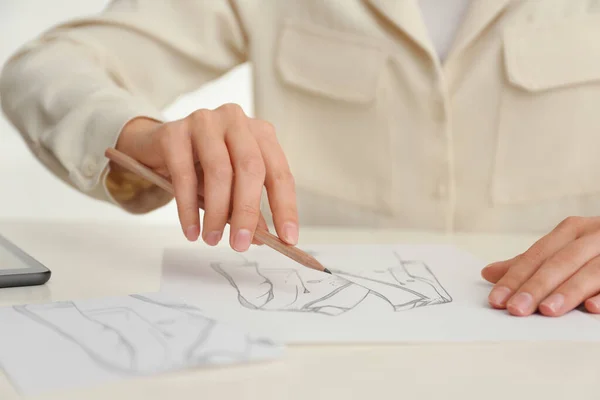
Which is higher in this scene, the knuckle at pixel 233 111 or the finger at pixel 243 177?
the knuckle at pixel 233 111

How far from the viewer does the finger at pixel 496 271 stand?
1.77ft

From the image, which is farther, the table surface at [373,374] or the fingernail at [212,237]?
the fingernail at [212,237]

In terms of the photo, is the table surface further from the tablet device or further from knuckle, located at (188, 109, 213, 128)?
knuckle, located at (188, 109, 213, 128)

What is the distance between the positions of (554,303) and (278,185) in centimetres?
22

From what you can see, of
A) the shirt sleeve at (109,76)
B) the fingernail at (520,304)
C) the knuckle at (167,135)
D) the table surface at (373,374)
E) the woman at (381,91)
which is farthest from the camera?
the woman at (381,91)

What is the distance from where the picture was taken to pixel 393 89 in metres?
0.88

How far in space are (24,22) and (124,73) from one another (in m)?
1.60

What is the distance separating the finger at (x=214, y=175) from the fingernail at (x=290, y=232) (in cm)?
5

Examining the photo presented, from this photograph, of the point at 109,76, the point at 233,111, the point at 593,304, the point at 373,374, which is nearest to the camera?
the point at 373,374

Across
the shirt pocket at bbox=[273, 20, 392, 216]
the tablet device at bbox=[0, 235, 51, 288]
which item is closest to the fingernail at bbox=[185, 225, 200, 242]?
the tablet device at bbox=[0, 235, 51, 288]

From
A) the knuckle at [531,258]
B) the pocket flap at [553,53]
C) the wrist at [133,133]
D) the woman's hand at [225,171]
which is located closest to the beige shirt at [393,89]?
the pocket flap at [553,53]

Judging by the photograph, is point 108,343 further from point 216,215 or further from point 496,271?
point 496,271

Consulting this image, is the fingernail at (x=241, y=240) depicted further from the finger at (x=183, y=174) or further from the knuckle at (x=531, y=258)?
the knuckle at (x=531, y=258)

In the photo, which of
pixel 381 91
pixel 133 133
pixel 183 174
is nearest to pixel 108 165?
pixel 133 133
